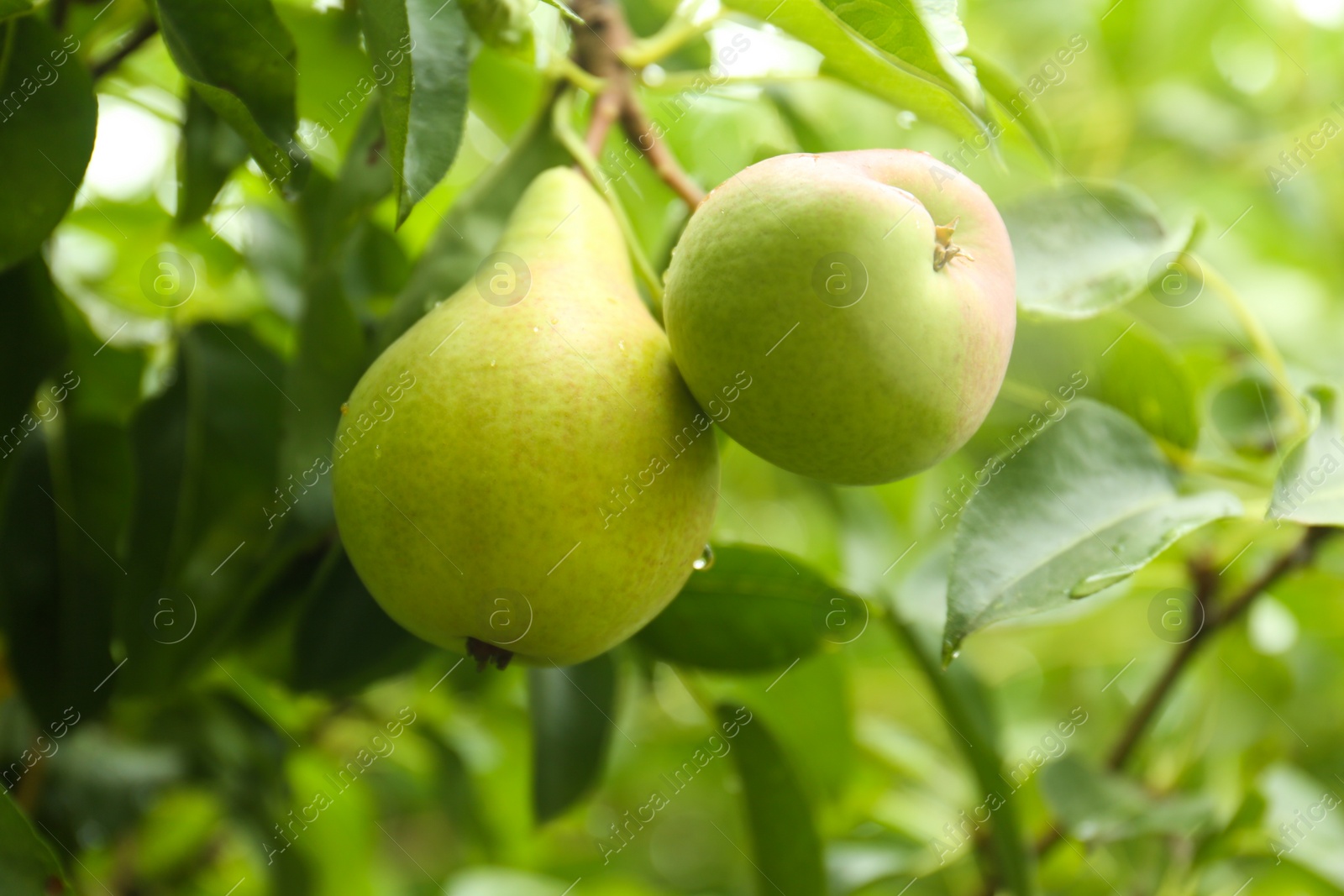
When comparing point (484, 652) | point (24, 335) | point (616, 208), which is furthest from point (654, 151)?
point (24, 335)

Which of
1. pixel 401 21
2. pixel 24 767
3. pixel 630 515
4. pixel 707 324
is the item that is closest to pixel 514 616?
pixel 630 515

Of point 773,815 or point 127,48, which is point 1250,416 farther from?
point 127,48

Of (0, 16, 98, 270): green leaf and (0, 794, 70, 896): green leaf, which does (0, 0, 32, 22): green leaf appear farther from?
(0, 794, 70, 896): green leaf

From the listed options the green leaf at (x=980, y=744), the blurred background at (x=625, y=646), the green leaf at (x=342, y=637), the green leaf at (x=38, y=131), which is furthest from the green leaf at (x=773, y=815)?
the green leaf at (x=38, y=131)

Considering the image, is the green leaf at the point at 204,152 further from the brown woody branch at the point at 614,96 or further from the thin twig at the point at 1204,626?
the thin twig at the point at 1204,626

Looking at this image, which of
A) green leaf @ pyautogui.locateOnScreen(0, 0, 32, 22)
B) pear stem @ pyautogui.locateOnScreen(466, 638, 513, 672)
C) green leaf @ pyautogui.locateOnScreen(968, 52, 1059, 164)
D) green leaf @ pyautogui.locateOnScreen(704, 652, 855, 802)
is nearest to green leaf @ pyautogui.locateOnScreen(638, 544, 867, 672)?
green leaf @ pyautogui.locateOnScreen(704, 652, 855, 802)
